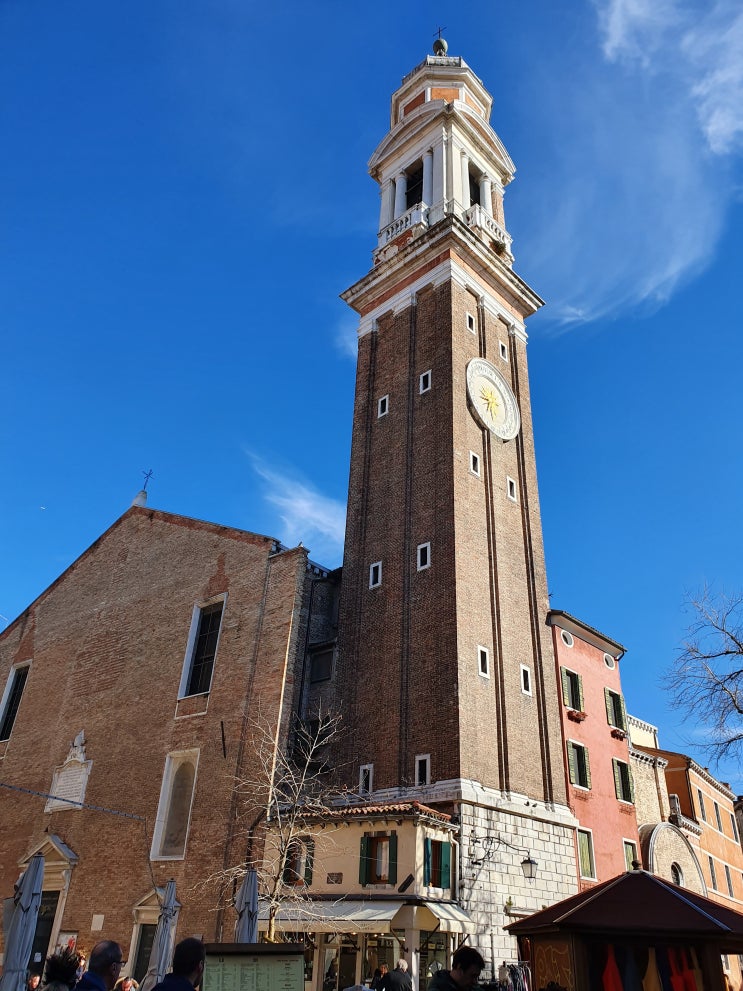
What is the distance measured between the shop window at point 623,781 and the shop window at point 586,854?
10.2ft

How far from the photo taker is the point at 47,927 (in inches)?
950

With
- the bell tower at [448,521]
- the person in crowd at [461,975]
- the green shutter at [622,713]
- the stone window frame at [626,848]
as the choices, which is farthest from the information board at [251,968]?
the green shutter at [622,713]

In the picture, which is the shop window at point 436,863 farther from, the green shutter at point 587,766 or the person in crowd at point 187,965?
the person in crowd at point 187,965

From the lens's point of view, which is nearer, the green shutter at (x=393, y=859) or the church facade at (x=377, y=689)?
the green shutter at (x=393, y=859)

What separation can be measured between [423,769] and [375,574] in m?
6.83

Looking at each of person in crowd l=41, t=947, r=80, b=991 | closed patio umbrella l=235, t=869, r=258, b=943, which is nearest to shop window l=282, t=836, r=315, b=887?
closed patio umbrella l=235, t=869, r=258, b=943

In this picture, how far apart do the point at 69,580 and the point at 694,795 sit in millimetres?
29609

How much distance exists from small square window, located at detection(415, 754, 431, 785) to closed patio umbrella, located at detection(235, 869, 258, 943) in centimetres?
619

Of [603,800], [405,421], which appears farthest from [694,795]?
[405,421]

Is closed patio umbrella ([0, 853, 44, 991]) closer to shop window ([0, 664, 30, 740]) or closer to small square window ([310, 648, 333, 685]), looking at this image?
small square window ([310, 648, 333, 685])

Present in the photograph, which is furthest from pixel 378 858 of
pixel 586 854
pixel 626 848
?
pixel 626 848

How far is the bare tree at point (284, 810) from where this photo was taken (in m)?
18.2

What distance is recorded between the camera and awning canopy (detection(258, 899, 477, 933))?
16562 millimetres

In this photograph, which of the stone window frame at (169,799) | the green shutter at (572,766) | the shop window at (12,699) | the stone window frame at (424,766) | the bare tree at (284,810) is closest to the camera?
the bare tree at (284,810)
